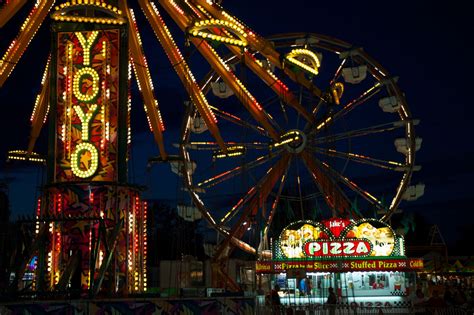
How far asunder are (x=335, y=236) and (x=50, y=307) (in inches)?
727

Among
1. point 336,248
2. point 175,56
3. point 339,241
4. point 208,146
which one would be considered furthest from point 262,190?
point 175,56

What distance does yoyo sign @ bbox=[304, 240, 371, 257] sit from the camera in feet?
88.9

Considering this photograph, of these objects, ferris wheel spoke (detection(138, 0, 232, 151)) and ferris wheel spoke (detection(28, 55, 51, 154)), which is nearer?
ferris wheel spoke (detection(28, 55, 51, 154))

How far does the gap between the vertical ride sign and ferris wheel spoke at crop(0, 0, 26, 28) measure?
2.37 metres

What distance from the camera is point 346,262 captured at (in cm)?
2703

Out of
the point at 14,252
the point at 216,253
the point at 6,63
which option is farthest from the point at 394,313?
the point at 216,253

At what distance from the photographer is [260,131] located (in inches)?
1361

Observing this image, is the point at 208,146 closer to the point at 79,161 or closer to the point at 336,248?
the point at 336,248

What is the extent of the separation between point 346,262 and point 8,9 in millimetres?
16583

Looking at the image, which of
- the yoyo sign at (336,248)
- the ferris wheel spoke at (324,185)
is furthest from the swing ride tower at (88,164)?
the ferris wheel spoke at (324,185)

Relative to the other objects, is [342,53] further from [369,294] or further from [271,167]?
[369,294]

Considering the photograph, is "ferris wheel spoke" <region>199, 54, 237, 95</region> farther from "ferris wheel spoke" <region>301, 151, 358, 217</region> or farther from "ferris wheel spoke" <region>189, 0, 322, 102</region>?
"ferris wheel spoke" <region>189, 0, 322, 102</region>

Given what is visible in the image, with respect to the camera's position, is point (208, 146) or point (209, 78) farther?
point (208, 146)

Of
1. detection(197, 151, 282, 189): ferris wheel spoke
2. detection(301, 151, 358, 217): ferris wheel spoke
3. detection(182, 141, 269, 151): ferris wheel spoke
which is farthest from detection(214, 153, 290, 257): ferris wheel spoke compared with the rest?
detection(182, 141, 269, 151): ferris wheel spoke
